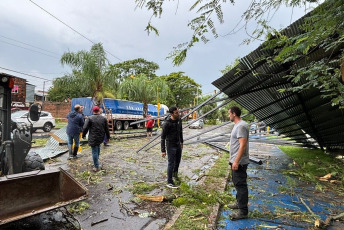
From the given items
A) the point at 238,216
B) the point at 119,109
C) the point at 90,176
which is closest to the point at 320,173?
the point at 238,216

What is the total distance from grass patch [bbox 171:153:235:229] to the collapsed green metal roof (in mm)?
2865

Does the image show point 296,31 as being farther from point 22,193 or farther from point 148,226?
point 22,193

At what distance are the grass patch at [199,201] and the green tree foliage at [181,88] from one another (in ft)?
144

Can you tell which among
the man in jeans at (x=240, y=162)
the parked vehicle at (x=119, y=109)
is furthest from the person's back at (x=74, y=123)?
the parked vehicle at (x=119, y=109)

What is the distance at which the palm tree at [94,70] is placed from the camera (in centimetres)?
1641

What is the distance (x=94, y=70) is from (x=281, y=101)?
13.1 meters

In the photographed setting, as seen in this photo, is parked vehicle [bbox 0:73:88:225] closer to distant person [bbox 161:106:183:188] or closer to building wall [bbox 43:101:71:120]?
distant person [bbox 161:106:183:188]

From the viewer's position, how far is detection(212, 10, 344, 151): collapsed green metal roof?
5890 millimetres

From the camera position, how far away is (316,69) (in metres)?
3.45

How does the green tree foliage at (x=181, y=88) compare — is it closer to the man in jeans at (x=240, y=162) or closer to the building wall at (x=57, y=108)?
the building wall at (x=57, y=108)

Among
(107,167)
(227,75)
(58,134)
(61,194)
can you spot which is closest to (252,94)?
(227,75)

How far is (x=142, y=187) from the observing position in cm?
570

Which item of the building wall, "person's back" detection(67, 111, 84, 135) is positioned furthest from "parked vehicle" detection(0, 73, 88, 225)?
the building wall

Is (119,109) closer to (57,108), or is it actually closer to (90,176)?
(57,108)
